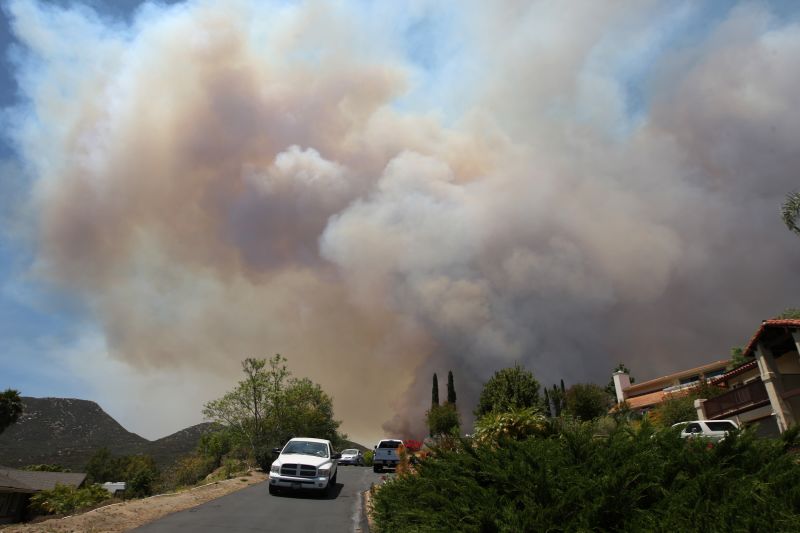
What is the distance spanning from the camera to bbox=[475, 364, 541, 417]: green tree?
40.4 metres

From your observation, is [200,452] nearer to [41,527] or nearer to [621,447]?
[41,527]

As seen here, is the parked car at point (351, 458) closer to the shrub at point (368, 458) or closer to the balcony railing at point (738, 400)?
the shrub at point (368, 458)

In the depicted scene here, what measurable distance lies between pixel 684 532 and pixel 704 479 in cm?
102

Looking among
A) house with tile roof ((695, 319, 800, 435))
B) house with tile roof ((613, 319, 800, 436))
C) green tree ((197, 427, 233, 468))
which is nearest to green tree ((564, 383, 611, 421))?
house with tile roof ((613, 319, 800, 436))

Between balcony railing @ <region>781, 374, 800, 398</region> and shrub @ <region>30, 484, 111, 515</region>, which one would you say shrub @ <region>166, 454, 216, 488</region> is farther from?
balcony railing @ <region>781, 374, 800, 398</region>

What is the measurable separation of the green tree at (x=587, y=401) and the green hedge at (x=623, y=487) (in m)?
54.6

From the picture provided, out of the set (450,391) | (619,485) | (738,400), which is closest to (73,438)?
(450,391)

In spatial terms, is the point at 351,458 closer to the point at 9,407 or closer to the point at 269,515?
the point at 269,515

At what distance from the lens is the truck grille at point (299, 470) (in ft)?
50.0

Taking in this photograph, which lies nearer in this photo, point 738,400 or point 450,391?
point 738,400

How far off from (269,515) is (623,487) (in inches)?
382

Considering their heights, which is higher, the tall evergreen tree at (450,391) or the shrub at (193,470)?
the tall evergreen tree at (450,391)

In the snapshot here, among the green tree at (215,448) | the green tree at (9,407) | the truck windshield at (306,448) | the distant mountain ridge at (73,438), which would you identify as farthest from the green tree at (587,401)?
the distant mountain ridge at (73,438)

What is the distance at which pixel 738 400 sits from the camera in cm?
2886
